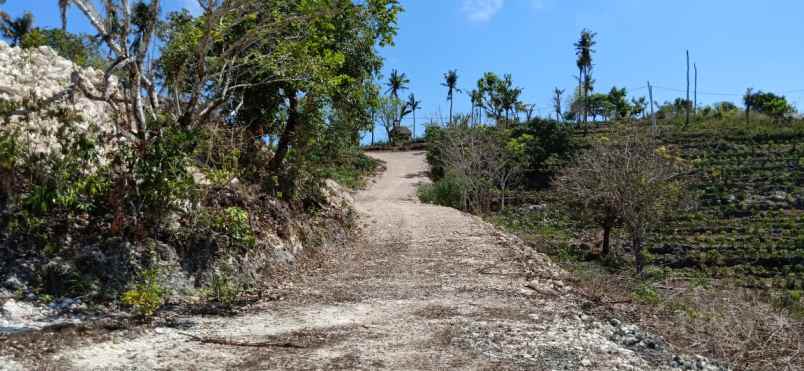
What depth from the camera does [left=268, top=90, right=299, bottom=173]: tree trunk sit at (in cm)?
1130

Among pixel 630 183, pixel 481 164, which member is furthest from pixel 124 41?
pixel 481 164

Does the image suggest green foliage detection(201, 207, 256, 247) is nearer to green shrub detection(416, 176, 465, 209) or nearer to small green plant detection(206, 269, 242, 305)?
small green plant detection(206, 269, 242, 305)

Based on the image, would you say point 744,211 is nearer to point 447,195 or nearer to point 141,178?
point 447,195

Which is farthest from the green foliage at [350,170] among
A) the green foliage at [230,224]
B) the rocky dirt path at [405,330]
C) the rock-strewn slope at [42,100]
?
the rock-strewn slope at [42,100]

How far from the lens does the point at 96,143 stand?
6688 mm

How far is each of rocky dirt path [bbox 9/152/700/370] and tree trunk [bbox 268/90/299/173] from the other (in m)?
2.66

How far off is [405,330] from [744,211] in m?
32.6

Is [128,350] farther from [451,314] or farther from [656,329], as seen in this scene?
[656,329]

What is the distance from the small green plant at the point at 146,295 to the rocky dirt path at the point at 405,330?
307mm

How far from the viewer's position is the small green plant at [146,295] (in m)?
5.59

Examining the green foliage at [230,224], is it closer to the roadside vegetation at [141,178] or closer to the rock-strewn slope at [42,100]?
the roadside vegetation at [141,178]

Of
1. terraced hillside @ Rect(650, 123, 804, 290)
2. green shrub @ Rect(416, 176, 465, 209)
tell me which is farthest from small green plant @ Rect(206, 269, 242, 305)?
green shrub @ Rect(416, 176, 465, 209)

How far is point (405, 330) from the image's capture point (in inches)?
228

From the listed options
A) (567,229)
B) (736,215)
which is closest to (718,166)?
(736,215)
